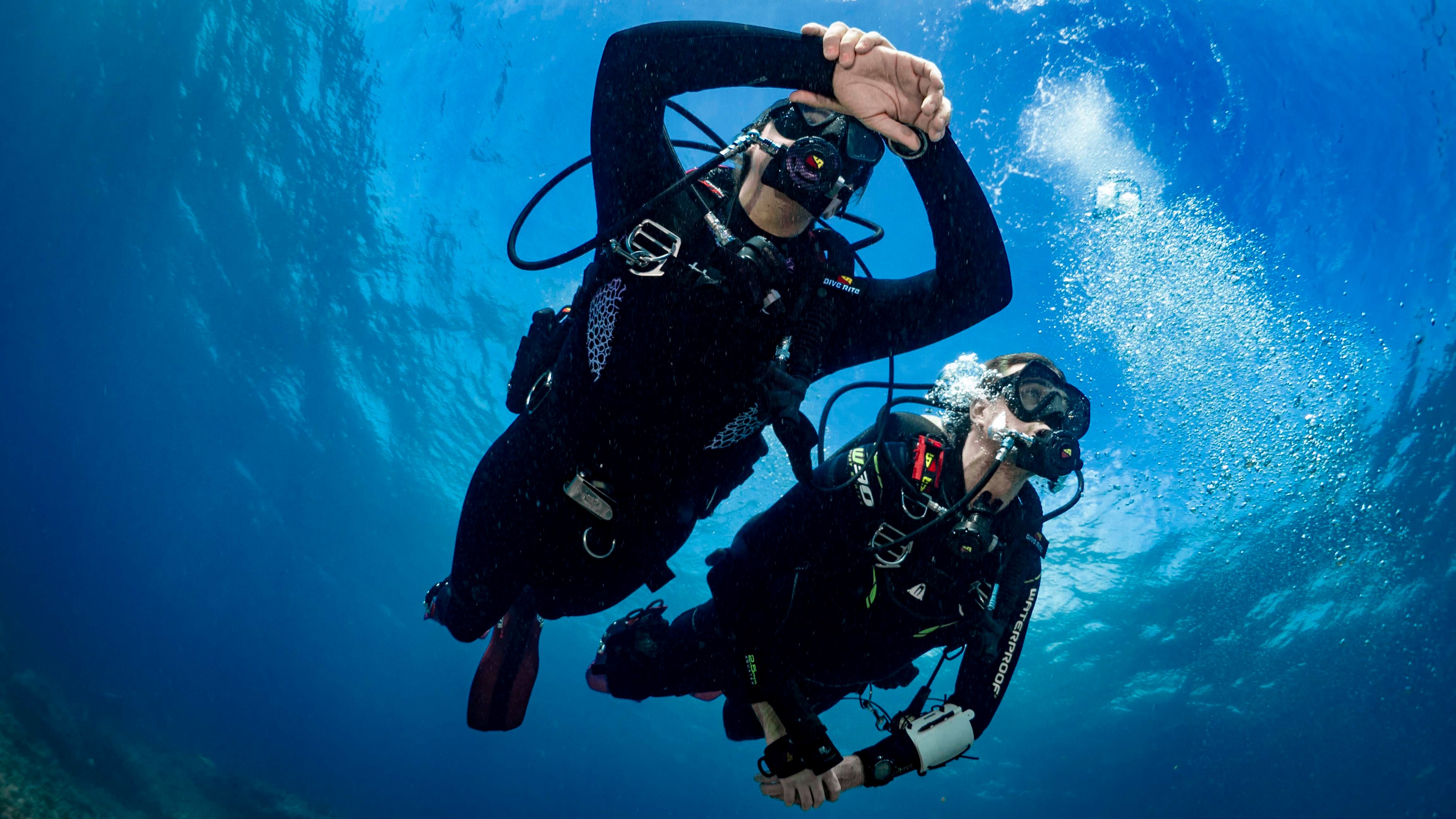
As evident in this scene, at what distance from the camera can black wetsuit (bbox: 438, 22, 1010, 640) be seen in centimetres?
223

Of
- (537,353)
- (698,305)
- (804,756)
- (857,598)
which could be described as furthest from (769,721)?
(537,353)

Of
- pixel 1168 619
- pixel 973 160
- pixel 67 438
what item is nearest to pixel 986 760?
pixel 1168 619

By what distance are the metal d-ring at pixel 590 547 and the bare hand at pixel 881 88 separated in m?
2.14

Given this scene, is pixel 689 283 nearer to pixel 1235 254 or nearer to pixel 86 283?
pixel 1235 254

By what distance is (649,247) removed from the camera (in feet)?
7.72

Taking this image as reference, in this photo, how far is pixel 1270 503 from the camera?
691 inches

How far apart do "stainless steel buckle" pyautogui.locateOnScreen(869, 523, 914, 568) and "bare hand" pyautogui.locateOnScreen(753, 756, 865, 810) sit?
1.03 m

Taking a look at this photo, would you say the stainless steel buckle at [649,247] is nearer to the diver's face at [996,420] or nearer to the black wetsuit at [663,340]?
the black wetsuit at [663,340]

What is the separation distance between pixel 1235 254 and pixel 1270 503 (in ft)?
37.6

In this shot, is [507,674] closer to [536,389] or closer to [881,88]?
[536,389]

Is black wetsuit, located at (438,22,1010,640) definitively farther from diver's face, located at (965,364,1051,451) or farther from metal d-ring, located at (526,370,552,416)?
diver's face, located at (965,364,1051,451)

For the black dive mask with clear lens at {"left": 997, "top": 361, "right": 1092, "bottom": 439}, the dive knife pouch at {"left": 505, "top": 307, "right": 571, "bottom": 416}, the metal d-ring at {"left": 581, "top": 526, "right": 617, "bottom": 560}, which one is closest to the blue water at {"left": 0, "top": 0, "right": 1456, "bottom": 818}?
the black dive mask with clear lens at {"left": 997, "top": 361, "right": 1092, "bottom": 439}

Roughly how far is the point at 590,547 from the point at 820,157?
207 cm

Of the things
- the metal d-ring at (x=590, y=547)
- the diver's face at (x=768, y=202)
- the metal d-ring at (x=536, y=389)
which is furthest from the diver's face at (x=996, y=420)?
the metal d-ring at (x=536, y=389)
